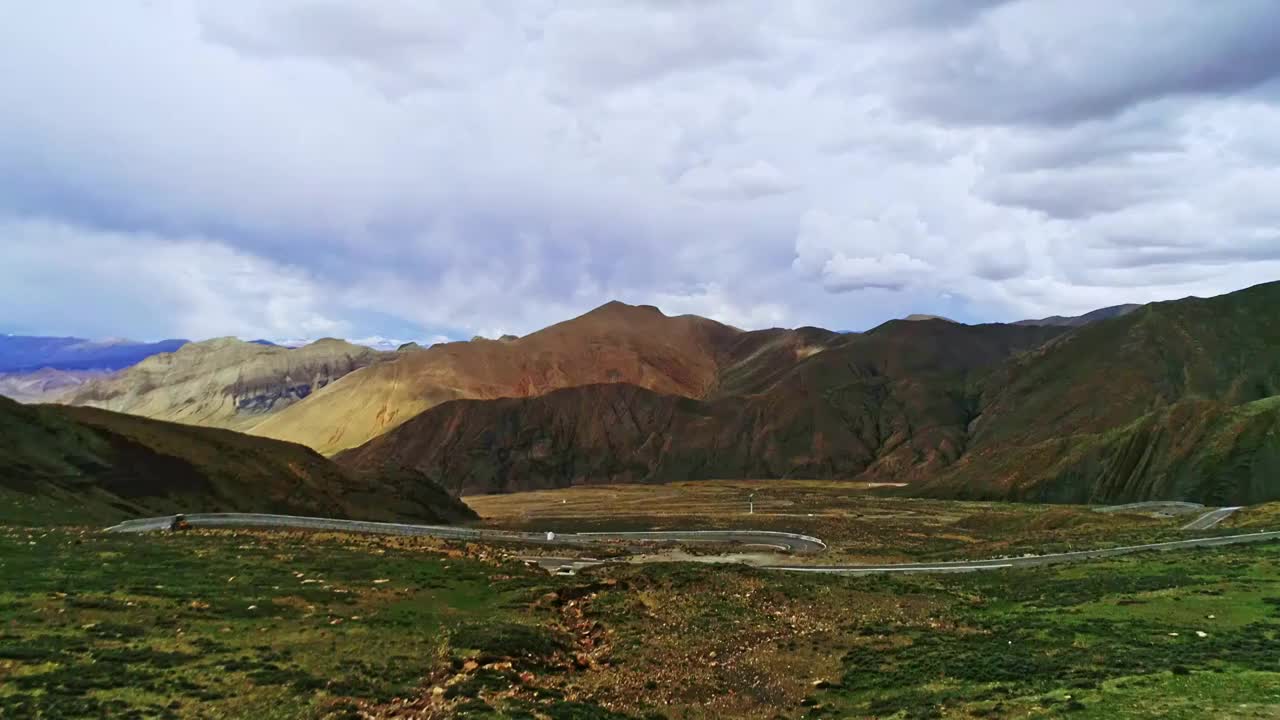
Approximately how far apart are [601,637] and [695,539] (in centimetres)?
4193

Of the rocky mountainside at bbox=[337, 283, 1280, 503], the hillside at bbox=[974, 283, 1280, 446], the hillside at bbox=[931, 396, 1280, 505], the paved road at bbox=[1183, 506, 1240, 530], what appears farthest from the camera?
the hillside at bbox=[974, 283, 1280, 446]

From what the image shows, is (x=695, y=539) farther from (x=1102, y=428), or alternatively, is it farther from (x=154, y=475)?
(x=1102, y=428)

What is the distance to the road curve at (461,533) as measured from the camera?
189 ft

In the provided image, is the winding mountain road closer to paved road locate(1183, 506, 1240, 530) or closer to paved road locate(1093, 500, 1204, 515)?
paved road locate(1183, 506, 1240, 530)

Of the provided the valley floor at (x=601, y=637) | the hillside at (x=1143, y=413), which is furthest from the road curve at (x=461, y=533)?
the hillside at (x=1143, y=413)

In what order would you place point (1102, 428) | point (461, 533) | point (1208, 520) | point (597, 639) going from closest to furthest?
point (597, 639)
point (1208, 520)
point (461, 533)
point (1102, 428)

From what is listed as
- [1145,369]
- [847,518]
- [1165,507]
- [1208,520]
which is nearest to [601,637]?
[1208,520]

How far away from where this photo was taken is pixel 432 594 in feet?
114

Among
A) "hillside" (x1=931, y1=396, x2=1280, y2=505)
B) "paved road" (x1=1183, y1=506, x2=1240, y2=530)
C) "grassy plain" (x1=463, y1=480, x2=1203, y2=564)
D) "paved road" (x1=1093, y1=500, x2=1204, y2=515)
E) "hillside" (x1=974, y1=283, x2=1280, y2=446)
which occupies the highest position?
"hillside" (x1=974, y1=283, x2=1280, y2=446)

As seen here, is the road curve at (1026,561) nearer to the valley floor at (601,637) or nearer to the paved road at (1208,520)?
the valley floor at (601,637)

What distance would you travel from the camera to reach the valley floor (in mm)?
19641

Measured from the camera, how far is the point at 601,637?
31.2m

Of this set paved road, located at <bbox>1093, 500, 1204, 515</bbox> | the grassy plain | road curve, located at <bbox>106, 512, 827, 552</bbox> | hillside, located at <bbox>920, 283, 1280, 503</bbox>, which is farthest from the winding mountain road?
hillside, located at <bbox>920, 283, 1280, 503</bbox>

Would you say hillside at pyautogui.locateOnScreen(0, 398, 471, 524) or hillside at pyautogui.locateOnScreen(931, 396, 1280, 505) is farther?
hillside at pyautogui.locateOnScreen(931, 396, 1280, 505)
